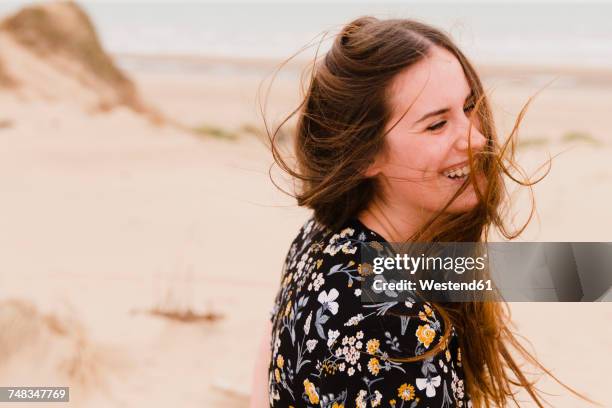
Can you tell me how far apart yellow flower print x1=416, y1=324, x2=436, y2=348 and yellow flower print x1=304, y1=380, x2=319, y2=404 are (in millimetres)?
248

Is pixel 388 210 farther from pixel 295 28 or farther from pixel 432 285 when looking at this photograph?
pixel 295 28

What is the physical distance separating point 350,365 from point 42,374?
75.6 inches

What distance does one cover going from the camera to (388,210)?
1.77 metres

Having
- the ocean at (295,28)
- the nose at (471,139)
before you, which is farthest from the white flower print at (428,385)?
the ocean at (295,28)

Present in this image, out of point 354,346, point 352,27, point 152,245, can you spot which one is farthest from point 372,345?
point 152,245

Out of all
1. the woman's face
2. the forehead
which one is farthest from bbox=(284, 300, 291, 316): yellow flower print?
the forehead

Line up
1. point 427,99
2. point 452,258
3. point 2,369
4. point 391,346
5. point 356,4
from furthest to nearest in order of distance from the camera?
point 356,4 → point 2,369 → point 452,258 → point 427,99 → point 391,346

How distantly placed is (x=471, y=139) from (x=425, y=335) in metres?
0.40

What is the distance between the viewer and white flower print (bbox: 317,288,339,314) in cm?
157

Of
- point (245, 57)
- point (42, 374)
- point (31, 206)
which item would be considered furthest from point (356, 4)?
point (42, 374)

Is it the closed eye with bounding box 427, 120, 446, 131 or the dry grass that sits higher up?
the closed eye with bounding box 427, 120, 446, 131

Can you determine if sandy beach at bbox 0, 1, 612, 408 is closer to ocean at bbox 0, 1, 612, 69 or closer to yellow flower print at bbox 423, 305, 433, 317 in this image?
yellow flower print at bbox 423, 305, 433, 317

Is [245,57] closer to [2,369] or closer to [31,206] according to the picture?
[31,206]

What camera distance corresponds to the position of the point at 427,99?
1.63 metres
